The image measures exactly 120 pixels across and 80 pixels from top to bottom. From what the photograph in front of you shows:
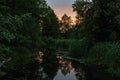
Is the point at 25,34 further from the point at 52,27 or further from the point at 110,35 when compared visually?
the point at 52,27

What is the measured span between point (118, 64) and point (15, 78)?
8922 millimetres

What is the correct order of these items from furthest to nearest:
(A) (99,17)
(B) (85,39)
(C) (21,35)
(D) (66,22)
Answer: (D) (66,22) < (B) (85,39) < (A) (99,17) < (C) (21,35)

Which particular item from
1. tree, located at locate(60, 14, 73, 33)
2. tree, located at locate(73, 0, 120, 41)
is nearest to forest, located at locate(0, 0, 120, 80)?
tree, located at locate(73, 0, 120, 41)

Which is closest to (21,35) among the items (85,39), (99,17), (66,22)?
(99,17)

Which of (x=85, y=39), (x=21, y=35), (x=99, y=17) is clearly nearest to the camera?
(x=21, y=35)

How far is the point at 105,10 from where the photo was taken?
35.6 m

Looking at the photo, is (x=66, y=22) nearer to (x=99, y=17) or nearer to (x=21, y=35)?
(x=99, y=17)

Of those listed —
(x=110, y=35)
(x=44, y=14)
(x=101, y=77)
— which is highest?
(x=44, y=14)

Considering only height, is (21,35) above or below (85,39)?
above

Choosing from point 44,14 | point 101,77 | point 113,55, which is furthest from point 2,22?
point 44,14

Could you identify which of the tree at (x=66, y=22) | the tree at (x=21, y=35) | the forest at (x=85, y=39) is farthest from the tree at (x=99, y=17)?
the tree at (x=66, y=22)

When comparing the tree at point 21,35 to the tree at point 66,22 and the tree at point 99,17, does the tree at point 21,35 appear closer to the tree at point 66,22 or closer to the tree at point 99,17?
the tree at point 99,17

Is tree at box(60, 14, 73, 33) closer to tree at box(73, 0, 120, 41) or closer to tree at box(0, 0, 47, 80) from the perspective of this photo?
tree at box(73, 0, 120, 41)

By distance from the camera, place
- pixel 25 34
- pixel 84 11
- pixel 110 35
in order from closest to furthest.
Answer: pixel 25 34 < pixel 110 35 < pixel 84 11
